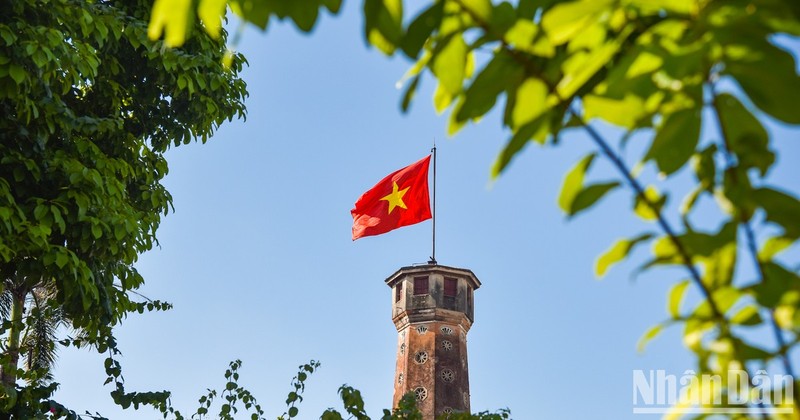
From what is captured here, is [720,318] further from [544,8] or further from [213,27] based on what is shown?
[213,27]

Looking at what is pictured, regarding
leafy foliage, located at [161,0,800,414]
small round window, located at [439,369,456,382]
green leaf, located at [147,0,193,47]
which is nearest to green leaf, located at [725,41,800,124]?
leafy foliage, located at [161,0,800,414]

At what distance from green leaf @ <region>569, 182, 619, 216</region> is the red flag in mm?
18762

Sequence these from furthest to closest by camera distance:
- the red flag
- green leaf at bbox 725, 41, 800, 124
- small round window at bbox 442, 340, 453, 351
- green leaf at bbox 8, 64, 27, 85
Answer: small round window at bbox 442, 340, 453, 351
the red flag
green leaf at bbox 8, 64, 27, 85
green leaf at bbox 725, 41, 800, 124

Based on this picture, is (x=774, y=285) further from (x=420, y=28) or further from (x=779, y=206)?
(x=420, y=28)

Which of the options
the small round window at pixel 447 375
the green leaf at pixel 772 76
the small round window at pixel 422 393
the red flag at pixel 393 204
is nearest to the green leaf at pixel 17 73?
the green leaf at pixel 772 76

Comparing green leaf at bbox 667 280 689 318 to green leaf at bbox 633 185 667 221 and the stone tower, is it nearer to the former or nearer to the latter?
green leaf at bbox 633 185 667 221

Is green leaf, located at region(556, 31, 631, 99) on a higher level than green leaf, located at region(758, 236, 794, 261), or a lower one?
higher

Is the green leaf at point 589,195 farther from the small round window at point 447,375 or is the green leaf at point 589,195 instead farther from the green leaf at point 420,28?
the small round window at point 447,375

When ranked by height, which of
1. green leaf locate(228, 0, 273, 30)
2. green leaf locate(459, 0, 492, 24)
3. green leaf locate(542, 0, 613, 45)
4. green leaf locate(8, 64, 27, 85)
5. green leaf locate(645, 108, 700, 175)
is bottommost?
green leaf locate(645, 108, 700, 175)

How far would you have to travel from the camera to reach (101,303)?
8.12m

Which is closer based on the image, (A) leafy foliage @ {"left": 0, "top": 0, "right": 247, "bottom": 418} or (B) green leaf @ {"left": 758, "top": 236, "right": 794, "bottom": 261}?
(B) green leaf @ {"left": 758, "top": 236, "right": 794, "bottom": 261}

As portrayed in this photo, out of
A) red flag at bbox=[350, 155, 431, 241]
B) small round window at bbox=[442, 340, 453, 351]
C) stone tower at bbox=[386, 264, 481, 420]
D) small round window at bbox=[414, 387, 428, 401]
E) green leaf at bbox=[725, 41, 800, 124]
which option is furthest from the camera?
small round window at bbox=[442, 340, 453, 351]

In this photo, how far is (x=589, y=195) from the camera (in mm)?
993

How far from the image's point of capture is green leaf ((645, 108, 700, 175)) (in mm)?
937
